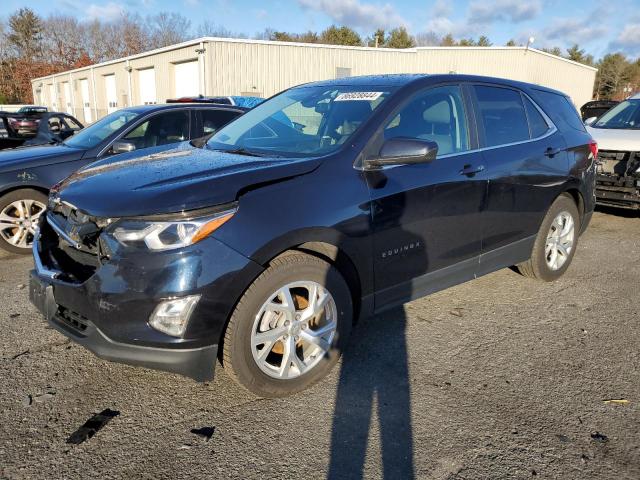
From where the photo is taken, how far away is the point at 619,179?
686 cm

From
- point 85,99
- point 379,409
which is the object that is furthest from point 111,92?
point 379,409

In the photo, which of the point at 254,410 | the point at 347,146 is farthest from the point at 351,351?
the point at 347,146

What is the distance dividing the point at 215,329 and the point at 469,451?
1361 mm

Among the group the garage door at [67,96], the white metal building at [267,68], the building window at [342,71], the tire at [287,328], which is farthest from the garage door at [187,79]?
the garage door at [67,96]

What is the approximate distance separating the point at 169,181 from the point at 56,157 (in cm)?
344

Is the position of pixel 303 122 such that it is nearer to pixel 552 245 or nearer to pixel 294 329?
pixel 294 329

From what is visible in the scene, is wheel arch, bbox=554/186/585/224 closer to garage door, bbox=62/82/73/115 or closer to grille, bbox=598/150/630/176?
grille, bbox=598/150/630/176

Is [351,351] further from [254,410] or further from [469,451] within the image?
[469,451]

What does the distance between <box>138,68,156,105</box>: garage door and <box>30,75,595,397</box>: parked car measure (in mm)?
26346

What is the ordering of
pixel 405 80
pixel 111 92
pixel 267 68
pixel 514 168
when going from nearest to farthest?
pixel 405 80, pixel 514 168, pixel 267 68, pixel 111 92

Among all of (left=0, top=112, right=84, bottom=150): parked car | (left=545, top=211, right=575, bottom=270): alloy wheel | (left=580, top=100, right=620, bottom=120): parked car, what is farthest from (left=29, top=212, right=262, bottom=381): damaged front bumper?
(left=580, top=100, right=620, bottom=120): parked car

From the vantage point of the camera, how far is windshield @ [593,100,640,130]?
311 inches

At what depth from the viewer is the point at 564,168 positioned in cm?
439

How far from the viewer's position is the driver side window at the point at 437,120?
3.33 meters
